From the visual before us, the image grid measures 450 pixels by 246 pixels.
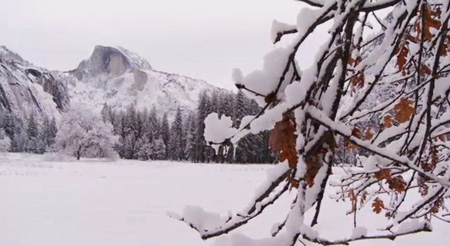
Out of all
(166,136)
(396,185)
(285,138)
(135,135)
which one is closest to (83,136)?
(135,135)

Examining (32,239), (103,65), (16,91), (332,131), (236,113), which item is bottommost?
(32,239)

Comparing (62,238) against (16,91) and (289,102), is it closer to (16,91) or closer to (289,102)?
(289,102)

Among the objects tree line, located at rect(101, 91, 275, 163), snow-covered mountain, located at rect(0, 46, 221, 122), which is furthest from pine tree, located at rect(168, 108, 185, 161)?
snow-covered mountain, located at rect(0, 46, 221, 122)

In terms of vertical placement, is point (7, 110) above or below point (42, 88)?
below

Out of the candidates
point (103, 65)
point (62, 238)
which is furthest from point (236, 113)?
point (103, 65)

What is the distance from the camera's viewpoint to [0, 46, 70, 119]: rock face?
97.8 meters

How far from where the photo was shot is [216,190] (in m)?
15.4

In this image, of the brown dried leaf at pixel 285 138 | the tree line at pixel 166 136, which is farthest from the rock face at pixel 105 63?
the brown dried leaf at pixel 285 138

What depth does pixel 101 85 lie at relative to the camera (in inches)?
6698

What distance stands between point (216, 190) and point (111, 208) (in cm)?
541

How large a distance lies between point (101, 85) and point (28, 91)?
6332 centimetres

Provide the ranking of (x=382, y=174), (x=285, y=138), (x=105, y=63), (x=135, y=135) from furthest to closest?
1. (x=105, y=63)
2. (x=135, y=135)
3. (x=382, y=174)
4. (x=285, y=138)

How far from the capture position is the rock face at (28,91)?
321 feet

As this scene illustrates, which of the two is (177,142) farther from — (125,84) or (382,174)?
(125,84)
